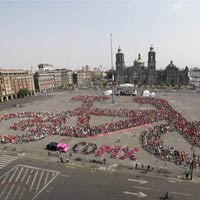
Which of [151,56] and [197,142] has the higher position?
[151,56]

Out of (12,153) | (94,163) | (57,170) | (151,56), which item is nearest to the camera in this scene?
(57,170)

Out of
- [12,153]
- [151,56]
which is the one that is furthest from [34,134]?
[151,56]

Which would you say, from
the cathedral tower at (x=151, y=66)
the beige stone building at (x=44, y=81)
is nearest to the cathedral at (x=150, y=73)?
the cathedral tower at (x=151, y=66)

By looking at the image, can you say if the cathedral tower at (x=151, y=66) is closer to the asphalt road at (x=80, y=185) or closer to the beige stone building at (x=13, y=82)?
the beige stone building at (x=13, y=82)

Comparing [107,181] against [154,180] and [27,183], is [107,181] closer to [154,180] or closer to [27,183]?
[154,180]

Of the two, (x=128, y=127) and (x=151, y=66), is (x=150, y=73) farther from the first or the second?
(x=128, y=127)

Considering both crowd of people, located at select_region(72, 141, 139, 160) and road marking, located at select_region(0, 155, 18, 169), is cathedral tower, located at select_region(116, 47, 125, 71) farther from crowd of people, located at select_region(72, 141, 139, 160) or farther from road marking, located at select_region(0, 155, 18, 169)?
road marking, located at select_region(0, 155, 18, 169)

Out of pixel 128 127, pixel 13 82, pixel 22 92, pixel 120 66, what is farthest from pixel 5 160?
pixel 120 66

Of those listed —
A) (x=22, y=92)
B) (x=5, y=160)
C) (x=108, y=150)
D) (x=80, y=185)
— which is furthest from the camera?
(x=22, y=92)
